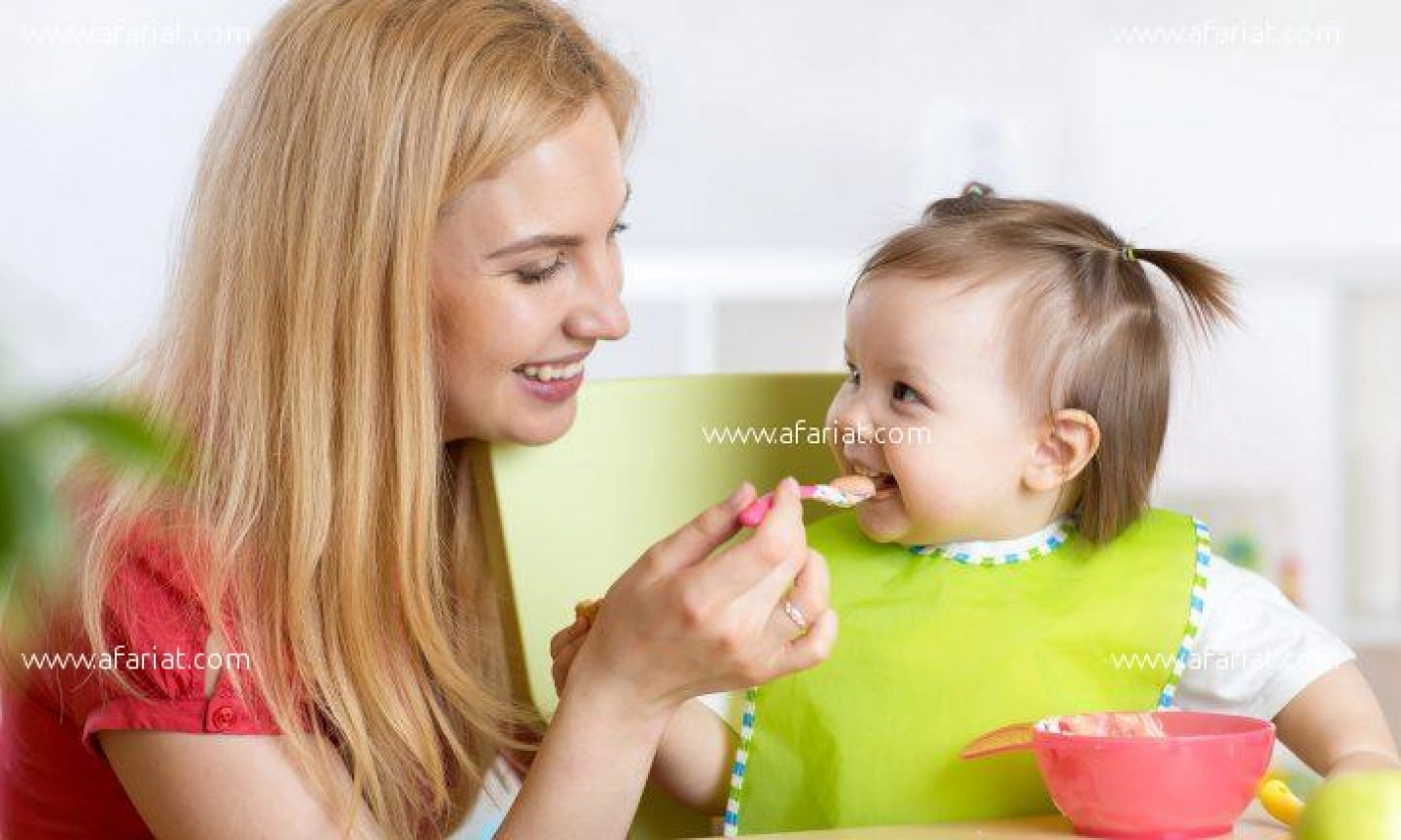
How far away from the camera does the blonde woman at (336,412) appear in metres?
1.16

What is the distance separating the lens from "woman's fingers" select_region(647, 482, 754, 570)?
3.42 ft

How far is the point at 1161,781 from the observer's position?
3.09 ft

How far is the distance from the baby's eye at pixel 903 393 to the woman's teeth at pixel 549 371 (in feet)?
0.86

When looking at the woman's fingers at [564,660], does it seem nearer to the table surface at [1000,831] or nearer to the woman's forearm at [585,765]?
the woman's forearm at [585,765]

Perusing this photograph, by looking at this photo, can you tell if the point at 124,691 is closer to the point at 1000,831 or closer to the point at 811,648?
the point at 811,648

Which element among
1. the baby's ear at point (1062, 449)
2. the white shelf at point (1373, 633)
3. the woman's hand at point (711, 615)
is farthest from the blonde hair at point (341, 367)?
the white shelf at point (1373, 633)

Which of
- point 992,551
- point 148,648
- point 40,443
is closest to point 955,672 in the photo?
point 992,551

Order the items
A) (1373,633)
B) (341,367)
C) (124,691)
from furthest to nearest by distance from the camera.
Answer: (1373,633), (341,367), (124,691)

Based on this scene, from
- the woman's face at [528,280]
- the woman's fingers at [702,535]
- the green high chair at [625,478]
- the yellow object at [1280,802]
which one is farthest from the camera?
the green high chair at [625,478]

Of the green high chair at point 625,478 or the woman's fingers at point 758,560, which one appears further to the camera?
the green high chair at point 625,478

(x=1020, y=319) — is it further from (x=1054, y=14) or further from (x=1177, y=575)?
(x=1054, y=14)

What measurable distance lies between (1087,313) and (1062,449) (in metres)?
0.11

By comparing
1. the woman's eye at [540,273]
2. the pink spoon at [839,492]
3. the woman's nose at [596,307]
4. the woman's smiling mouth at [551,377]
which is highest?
the woman's eye at [540,273]

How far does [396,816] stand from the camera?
1.27 m
